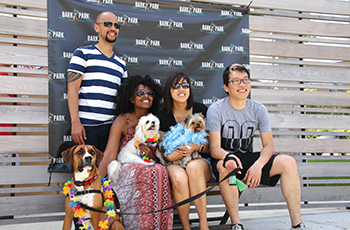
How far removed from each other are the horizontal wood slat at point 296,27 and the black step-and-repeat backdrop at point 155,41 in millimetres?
443

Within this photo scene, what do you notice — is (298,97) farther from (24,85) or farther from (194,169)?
(24,85)

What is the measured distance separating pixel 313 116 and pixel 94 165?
3.92 m

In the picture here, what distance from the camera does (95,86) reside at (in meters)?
3.00

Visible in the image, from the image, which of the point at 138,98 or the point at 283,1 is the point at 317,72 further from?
the point at 138,98

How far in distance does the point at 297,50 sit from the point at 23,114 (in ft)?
15.1

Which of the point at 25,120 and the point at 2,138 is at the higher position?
the point at 25,120

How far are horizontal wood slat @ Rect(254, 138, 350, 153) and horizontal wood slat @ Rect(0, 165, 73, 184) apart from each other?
316cm

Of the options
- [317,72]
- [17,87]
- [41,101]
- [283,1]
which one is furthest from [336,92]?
[17,87]

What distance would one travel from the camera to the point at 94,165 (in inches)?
88.2

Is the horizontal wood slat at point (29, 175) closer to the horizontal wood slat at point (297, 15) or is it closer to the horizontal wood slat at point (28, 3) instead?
the horizontal wood slat at point (28, 3)

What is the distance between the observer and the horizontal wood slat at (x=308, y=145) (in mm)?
4234

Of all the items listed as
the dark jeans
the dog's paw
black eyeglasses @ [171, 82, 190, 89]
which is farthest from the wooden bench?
black eyeglasses @ [171, 82, 190, 89]

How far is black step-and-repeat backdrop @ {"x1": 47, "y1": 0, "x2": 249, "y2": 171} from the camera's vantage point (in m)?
3.28

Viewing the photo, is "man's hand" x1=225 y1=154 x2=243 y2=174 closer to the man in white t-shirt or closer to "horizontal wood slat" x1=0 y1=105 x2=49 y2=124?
the man in white t-shirt
